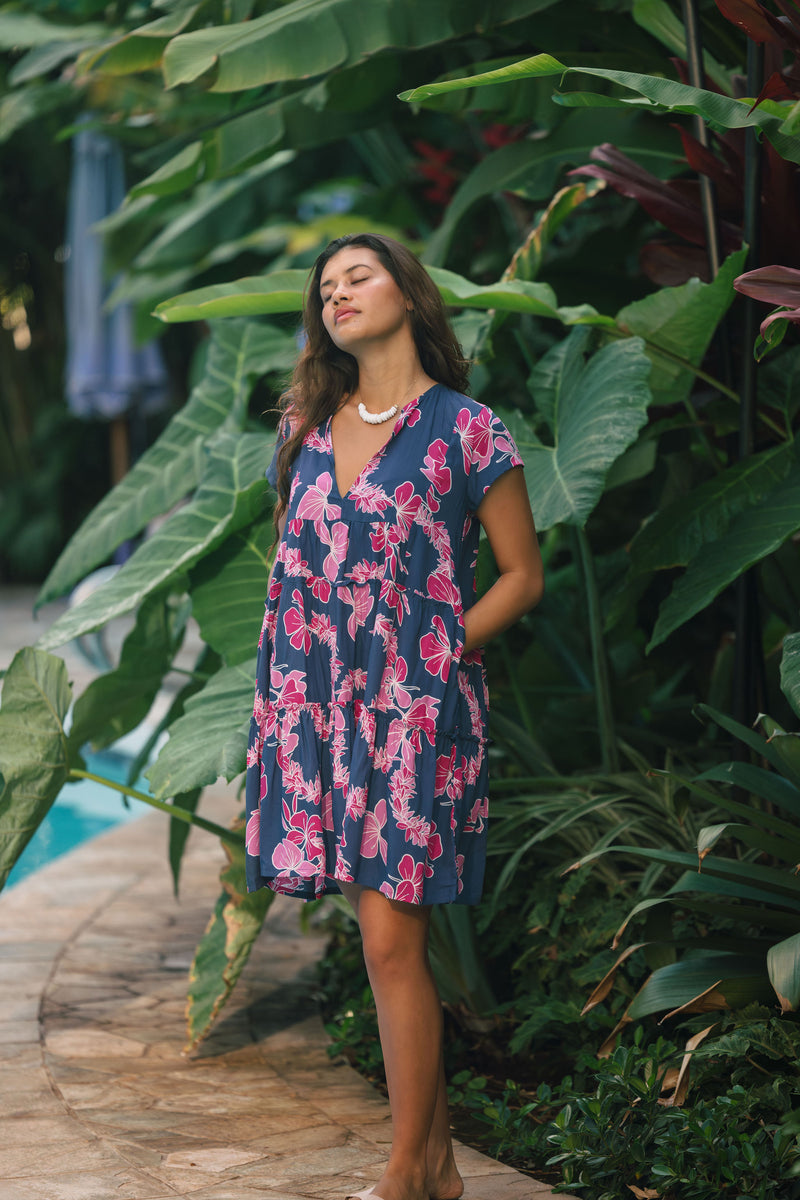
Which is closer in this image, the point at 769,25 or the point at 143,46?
the point at 769,25

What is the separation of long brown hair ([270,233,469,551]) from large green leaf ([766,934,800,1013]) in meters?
1.00

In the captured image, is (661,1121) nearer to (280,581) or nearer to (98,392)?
(280,581)

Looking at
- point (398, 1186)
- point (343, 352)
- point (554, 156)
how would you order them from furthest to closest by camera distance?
point (554, 156) < point (343, 352) < point (398, 1186)

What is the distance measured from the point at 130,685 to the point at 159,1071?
0.82 metres

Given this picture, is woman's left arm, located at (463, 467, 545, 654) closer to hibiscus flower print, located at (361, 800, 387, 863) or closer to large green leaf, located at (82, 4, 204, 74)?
hibiscus flower print, located at (361, 800, 387, 863)

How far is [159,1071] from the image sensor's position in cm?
254

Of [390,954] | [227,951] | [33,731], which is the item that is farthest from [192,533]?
[390,954]

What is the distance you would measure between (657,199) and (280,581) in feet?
4.32

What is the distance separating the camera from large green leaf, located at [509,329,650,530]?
2201mm

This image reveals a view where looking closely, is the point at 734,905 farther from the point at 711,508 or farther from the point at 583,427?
the point at 583,427

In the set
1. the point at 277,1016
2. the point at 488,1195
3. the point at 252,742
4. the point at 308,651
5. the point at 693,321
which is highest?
the point at 693,321

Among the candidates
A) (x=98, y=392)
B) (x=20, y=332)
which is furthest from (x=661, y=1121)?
(x=20, y=332)

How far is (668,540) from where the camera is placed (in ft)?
8.22

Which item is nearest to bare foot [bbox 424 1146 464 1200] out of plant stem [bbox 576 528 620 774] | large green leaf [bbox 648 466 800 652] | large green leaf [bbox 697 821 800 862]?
large green leaf [bbox 697 821 800 862]
